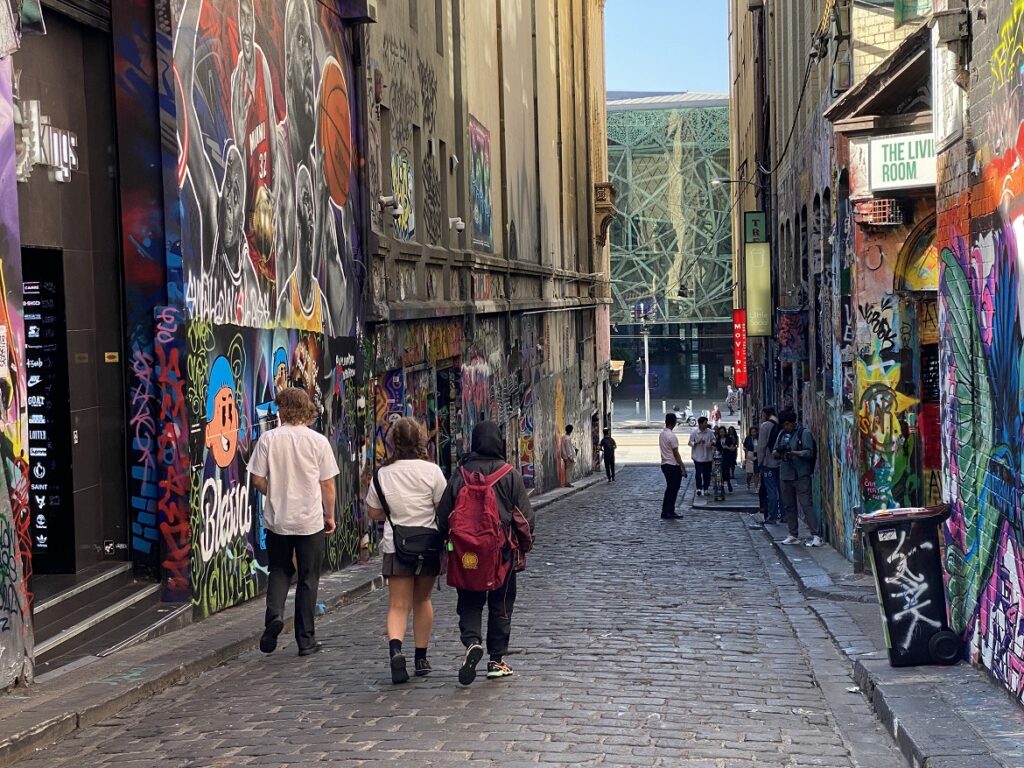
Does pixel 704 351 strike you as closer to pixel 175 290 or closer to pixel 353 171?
pixel 353 171

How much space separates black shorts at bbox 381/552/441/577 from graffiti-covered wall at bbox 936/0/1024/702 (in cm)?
303

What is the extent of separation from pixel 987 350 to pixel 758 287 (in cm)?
2239

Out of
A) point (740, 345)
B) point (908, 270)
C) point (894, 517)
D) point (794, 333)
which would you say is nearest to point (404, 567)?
point (894, 517)

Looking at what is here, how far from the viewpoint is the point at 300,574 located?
9.30m

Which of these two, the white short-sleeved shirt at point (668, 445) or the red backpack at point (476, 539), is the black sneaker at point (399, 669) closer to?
the red backpack at point (476, 539)

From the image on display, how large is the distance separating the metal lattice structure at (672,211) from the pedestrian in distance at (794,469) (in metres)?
69.7

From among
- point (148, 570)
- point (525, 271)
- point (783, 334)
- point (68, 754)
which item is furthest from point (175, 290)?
point (525, 271)

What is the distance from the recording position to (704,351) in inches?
3497

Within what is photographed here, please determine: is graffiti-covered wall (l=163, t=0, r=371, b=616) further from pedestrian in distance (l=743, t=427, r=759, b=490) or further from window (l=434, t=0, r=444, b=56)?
pedestrian in distance (l=743, t=427, r=759, b=490)

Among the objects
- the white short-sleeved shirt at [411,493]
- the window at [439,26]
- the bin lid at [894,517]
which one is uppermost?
the window at [439,26]

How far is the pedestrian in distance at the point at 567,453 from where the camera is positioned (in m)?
35.2

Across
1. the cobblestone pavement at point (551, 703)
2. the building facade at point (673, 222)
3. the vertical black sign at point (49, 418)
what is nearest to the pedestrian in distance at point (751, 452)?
the cobblestone pavement at point (551, 703)

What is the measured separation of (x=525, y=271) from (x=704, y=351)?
196 feet

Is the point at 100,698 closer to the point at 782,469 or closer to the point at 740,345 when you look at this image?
the point at 782,469
